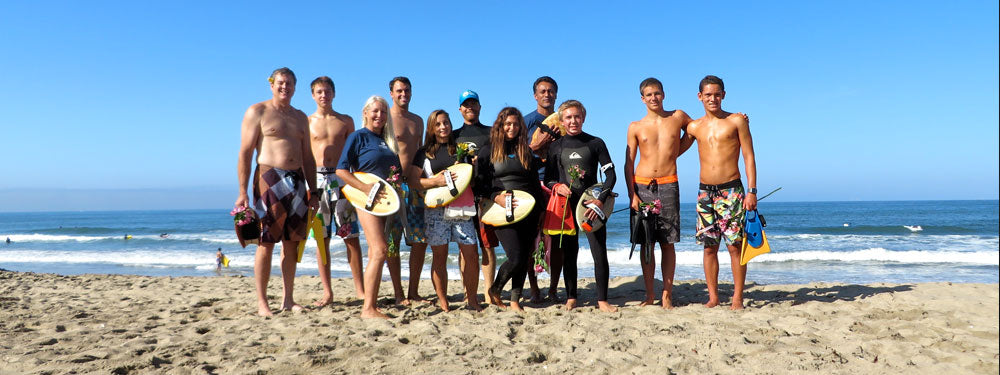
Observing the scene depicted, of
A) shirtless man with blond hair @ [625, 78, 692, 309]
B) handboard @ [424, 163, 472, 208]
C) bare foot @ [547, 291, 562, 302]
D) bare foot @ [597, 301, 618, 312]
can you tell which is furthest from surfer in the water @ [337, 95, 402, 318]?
shirtless man with blond hair @ [625, 78, 692, 309]

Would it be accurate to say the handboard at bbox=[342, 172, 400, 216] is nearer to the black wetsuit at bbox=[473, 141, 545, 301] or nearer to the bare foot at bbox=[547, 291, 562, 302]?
the black wetsuit at bbox=[473, 141, 545, 301]

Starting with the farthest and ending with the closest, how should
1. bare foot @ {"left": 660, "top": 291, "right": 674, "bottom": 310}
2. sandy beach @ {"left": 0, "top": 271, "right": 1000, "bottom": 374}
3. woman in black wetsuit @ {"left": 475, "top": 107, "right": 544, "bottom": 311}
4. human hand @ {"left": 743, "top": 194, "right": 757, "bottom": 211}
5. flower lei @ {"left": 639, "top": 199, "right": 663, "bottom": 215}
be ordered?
bare foot @ {"left": 660, "top": 291, "right": 674, "bottom": 310}
flower lei @ {"left": 639, "top": 199, "right": 663, "bottom": 215}
human hand @ {"left": 743, "top": 194, "right": 757, "bottom": 211}
woman in black wetsuit @ {"left": 475, "top": 107, "right": 544, "bottom": 311}
sandy beach @ {"left": 0, "top": 271, "right": 1000, "bottom": 374}

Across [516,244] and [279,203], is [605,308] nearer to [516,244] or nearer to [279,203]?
[516,244]

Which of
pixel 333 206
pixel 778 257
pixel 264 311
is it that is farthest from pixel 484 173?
pixel 778 257

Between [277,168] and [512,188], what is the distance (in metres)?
1.88

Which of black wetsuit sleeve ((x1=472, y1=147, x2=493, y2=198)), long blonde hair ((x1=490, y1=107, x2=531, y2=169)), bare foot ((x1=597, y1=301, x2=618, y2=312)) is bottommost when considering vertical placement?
bare foot ((x1=597, y1=301, x2=618, y2=312))

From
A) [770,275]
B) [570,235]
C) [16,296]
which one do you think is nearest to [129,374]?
[570,235]

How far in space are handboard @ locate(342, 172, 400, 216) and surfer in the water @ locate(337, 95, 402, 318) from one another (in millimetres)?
35

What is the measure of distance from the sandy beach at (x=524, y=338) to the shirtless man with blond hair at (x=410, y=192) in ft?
0.99

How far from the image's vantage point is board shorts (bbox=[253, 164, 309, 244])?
14.2 ft

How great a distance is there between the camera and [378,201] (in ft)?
13.6

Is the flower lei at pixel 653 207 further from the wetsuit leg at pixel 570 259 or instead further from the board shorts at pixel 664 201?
the wetsuit leg at pixel 570 259

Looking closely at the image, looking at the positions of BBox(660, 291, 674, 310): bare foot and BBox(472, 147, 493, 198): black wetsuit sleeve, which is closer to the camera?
BBox(472, 147, 493, 198): black wetsuit sleeve

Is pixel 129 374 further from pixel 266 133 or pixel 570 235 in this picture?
pixel 570 235
